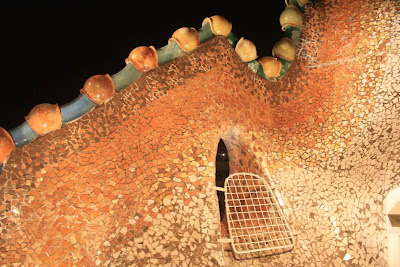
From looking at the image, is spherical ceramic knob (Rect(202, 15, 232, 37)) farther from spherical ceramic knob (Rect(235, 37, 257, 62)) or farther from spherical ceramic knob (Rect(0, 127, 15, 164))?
spherical ceramic knob (Rect(0, 127, 15, 164))

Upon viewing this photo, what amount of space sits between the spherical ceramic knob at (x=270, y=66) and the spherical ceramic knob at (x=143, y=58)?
54.9 inches

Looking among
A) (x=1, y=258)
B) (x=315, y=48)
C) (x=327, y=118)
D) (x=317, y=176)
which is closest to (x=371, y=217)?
(x=317, y=176)

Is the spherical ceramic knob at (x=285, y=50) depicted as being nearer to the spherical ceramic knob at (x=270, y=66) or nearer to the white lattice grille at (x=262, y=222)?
the spherical ceramic knob at (x=270, y=66)

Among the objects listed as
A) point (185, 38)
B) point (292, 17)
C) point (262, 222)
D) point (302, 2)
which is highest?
point (302, 2)

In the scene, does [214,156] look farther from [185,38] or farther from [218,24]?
[218,24]

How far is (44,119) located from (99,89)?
512 mm

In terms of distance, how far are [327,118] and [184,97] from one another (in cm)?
169

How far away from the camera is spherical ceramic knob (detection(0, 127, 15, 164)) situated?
287 centimetres

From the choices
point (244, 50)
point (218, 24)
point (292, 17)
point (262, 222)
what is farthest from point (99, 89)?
point (292, 17)

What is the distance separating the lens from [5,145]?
2881 millimetres

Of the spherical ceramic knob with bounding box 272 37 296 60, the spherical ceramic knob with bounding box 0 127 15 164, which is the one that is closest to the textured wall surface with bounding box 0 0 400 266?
the spherical ceramic knob with bounding box 0 127 15 164

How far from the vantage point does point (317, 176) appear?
13.5 ft

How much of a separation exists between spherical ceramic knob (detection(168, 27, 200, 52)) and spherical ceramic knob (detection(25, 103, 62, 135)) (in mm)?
1353

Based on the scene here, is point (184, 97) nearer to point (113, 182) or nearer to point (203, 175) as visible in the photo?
point (203, 175)
